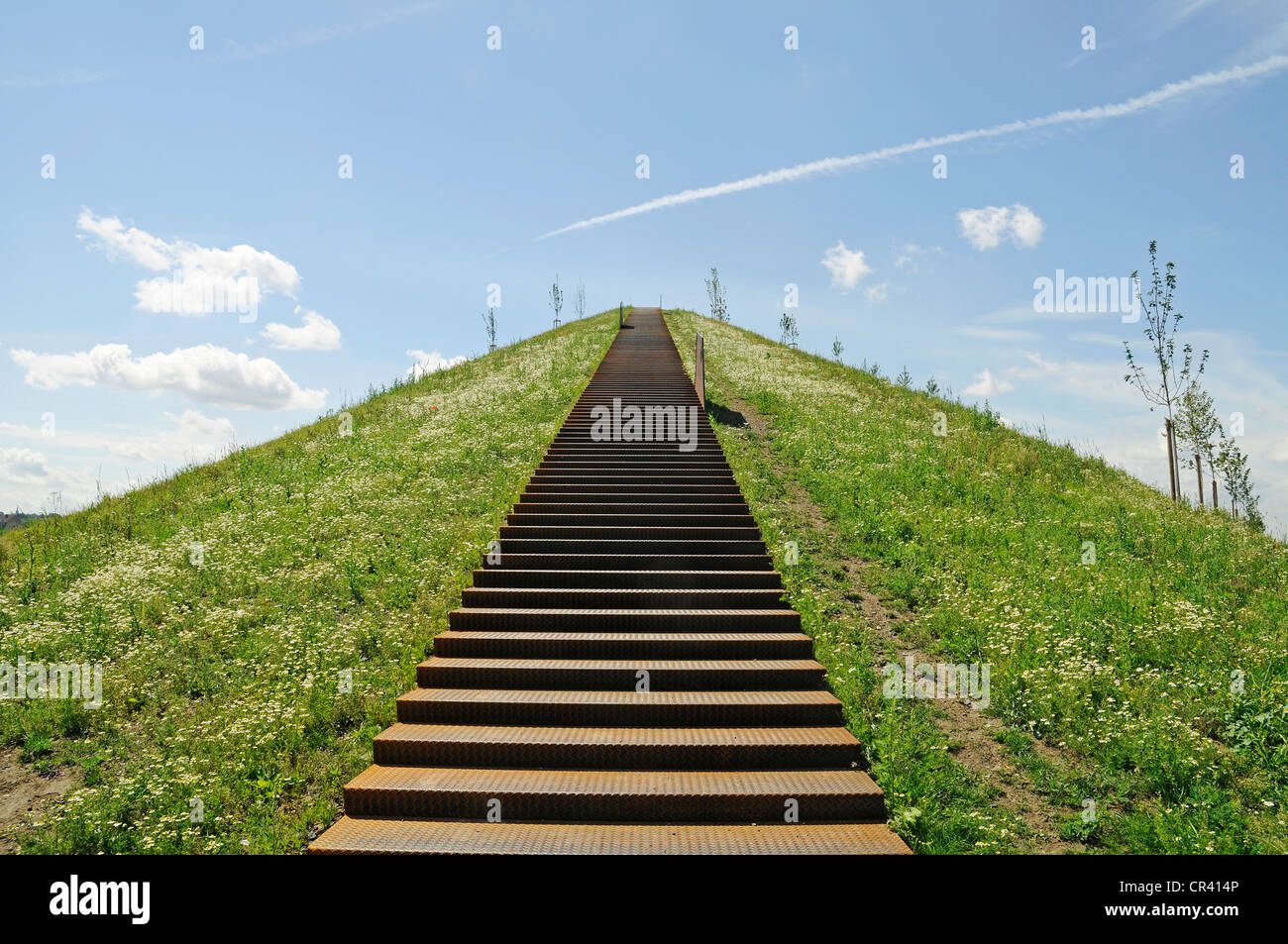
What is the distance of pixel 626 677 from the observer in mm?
6953

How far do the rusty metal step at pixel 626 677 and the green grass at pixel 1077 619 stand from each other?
60 cm

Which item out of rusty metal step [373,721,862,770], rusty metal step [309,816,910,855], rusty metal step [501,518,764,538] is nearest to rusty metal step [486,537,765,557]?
rusty metal step [501,518,764,538]

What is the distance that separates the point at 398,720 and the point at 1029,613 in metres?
7.63

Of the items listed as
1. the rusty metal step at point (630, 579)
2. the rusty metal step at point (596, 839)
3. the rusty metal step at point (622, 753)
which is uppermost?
the rusty metal step at point (630, 579)

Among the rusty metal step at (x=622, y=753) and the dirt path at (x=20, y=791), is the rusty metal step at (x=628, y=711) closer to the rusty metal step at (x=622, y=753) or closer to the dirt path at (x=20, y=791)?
the rusty metal step at (x=622, y=753)

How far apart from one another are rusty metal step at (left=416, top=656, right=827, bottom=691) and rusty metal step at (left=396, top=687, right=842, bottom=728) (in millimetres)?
345

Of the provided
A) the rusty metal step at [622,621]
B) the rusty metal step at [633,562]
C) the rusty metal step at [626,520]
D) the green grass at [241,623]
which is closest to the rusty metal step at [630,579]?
the rusty metal step at [633,562]

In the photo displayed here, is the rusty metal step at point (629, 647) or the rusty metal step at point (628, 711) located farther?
the rusty metal step at point (629, 647)

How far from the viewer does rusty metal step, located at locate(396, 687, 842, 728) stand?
6402mm

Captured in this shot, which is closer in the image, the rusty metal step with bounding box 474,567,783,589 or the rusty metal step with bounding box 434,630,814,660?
the rusty metal step with bounding box 434,630,814,660

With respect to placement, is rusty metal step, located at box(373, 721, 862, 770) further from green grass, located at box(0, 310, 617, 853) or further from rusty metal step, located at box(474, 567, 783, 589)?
rusty metal step, located at box(474, 567, 783, 589)

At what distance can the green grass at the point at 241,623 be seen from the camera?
5723 mm

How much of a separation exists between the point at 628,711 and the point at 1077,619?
5.84 meters
